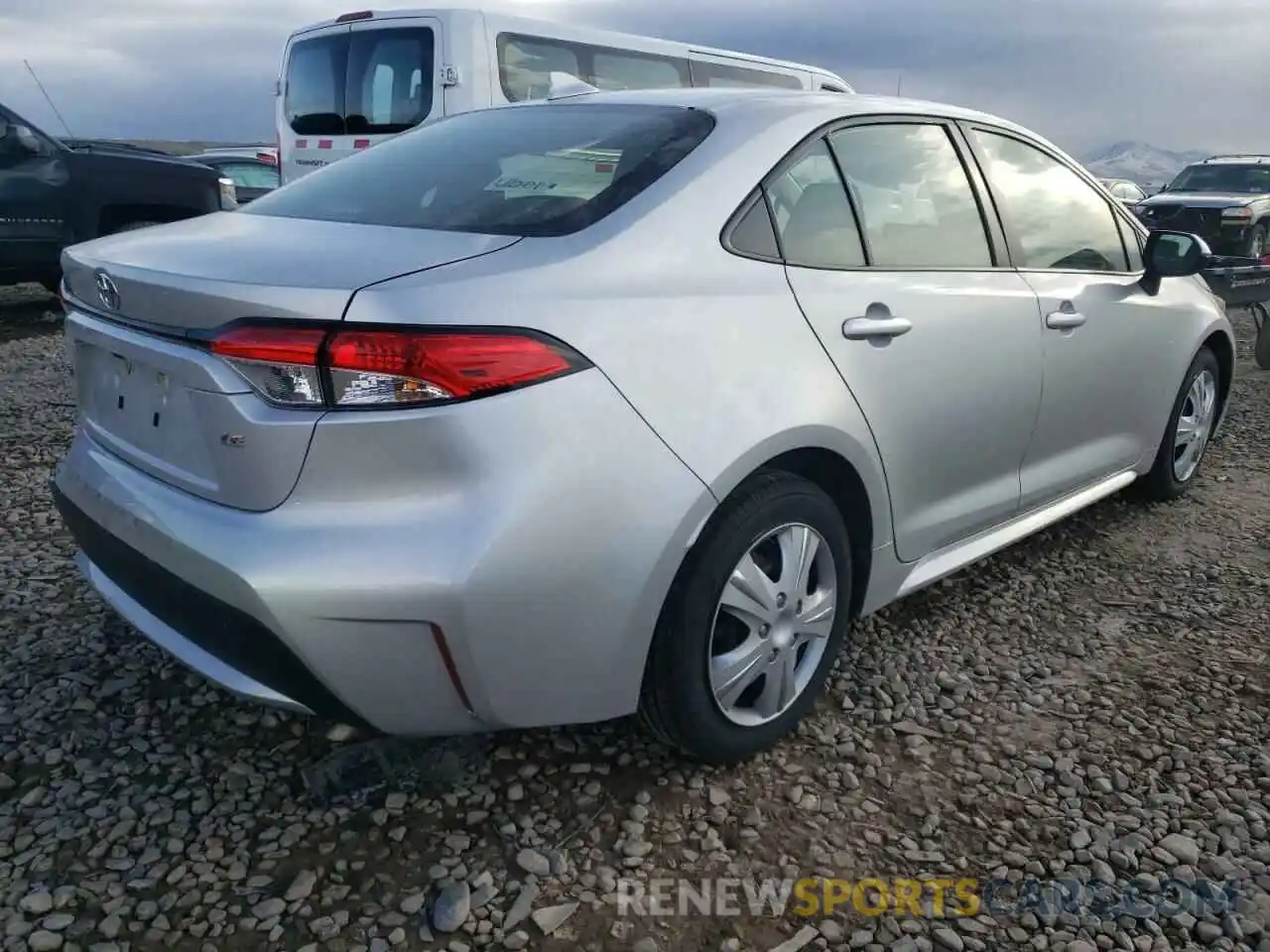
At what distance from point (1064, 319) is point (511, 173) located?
1764 mm

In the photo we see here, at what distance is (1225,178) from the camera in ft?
48.5

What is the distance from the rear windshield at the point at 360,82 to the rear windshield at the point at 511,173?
5.88 metres

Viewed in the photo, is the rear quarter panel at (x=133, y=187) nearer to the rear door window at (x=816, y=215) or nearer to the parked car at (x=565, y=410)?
the parked car at (x=565, y=410)

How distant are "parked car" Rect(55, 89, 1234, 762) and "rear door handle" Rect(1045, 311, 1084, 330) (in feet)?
0.41

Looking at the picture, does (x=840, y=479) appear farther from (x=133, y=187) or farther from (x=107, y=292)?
(x=133, y=187)

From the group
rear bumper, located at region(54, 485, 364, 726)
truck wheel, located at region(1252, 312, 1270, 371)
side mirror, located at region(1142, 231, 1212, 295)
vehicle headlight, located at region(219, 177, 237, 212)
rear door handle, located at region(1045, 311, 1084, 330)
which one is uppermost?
side mirror, located at region(1142, 231, 1212, 295)

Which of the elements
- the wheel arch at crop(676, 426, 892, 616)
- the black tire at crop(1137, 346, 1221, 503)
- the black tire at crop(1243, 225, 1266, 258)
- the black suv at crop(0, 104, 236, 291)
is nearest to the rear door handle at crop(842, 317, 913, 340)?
the wheel arch at crop(676, 426, 892, 616)

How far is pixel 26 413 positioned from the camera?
17.6ft

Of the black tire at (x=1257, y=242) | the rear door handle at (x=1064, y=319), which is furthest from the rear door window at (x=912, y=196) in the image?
the black tire at (x=1257, y=242)

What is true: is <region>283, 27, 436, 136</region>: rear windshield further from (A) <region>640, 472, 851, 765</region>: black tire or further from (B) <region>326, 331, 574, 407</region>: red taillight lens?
(B) <region>326, 331, 574, 407</region>: red taillight lens

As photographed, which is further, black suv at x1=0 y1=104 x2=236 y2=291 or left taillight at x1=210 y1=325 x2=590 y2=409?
black suv at x1=0 y1=104 x2=236 y2=291

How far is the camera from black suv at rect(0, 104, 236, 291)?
8094 mm

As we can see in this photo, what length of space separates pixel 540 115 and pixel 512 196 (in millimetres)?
627

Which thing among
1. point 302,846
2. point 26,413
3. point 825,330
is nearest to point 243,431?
point 302,846
